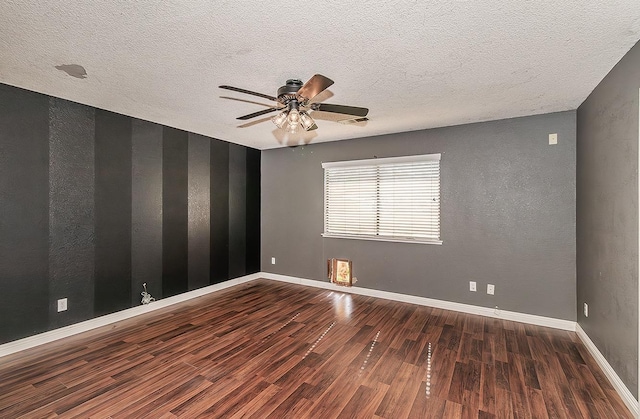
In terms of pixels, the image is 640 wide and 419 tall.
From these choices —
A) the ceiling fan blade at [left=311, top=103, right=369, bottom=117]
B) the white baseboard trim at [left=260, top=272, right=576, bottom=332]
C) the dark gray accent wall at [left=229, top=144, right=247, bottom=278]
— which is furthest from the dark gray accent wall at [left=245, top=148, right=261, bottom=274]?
the ceiling fan blade at [left=311, top=103, right=369, bottom=117]

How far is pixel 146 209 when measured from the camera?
12.6 ft

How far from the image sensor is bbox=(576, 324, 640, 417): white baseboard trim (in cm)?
195

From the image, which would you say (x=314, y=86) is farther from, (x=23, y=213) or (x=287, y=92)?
(x=23, y=213)

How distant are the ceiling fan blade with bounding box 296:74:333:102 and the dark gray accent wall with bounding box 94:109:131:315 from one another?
103 inches

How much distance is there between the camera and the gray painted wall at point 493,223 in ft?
11.0

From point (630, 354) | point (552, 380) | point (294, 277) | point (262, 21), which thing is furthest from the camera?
point (294, 277)

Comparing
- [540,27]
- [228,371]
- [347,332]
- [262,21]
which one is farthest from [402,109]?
[228,371]

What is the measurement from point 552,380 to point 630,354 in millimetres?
552

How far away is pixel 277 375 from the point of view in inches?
94.0

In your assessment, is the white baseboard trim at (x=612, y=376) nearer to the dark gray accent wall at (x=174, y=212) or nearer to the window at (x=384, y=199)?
the window at (x=384, y=199)

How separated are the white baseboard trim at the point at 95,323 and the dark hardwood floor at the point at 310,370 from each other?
10 centimetres

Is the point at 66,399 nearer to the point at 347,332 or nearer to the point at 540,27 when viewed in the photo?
the point at 347,332

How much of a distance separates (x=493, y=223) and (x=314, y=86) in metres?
2.98

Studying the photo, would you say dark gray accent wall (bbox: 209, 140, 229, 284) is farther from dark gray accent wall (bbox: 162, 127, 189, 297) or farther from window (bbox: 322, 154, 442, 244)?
window (bbox: 322, 154, 442, 244)
